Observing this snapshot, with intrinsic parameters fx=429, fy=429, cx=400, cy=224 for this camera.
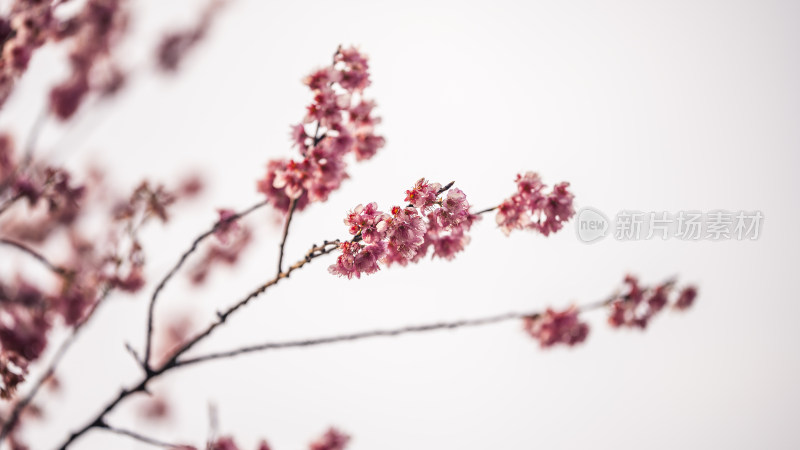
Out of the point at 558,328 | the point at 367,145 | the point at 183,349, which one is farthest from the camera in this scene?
the point at 558,328

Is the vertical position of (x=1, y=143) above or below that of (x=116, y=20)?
below

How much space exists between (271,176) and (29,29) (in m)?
2.62

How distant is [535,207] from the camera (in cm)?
320

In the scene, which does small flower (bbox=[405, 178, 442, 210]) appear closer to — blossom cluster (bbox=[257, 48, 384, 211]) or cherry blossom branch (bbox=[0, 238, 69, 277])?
blossom cluster (bbox=[257, 48, 384, 211])

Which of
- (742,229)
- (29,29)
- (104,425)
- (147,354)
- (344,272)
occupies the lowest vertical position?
(104,425)

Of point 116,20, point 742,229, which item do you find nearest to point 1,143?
point 116,20

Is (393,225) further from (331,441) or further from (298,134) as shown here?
(331,441)

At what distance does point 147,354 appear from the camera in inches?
103

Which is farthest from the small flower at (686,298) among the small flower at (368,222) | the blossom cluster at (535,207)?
the small flower at (368,222)

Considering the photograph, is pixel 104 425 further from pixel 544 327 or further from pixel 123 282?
pixel 544 327

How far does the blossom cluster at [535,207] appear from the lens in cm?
317

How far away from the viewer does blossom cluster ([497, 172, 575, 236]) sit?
10.4 feet

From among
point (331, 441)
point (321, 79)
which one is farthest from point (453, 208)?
point (331, 441)

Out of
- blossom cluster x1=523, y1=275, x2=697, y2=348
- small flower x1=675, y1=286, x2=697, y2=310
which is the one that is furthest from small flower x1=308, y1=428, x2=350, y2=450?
small flower x1=675, y1=286, x2=697, y2=310
